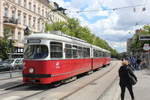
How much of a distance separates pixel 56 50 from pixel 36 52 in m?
1.21

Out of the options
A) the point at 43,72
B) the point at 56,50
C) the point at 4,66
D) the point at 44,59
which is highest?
the point at 56,50

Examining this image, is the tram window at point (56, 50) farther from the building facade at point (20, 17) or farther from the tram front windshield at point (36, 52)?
the building facade at point (20, 17)

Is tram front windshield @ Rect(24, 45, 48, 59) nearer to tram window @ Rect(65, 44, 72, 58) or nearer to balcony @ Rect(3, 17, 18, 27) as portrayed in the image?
tram window @ Rect(65, 44, 72, 58)

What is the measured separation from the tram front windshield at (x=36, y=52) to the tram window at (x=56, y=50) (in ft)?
1.30

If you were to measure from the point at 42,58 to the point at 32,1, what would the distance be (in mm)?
41965

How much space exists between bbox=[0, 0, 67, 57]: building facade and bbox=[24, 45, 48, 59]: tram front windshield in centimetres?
2125

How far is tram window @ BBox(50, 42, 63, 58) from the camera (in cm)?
1494

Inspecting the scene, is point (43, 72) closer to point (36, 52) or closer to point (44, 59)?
point (44, 59)

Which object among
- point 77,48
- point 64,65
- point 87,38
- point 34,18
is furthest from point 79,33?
point 64,65

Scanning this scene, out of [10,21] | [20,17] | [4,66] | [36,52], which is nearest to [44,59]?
[36,52]

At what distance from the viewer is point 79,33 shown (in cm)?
5191

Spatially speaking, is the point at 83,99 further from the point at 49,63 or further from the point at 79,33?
the point at 79,33

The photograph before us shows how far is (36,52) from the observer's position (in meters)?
14.7

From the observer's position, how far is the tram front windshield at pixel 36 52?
1458 centimetres
